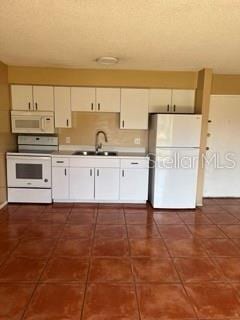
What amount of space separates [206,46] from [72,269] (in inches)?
114

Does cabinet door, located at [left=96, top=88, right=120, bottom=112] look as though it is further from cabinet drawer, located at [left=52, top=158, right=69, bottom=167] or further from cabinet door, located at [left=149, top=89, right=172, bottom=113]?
cabinet drawer, located at [left=52, top=158, right=69, bottom=167]

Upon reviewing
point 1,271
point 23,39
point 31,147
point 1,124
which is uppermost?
point 23,39

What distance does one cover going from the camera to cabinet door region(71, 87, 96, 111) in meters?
4.61

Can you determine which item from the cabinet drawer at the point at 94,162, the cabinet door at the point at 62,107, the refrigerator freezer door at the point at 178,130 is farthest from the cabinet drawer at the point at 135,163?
the cabinet door at the point at 62,107

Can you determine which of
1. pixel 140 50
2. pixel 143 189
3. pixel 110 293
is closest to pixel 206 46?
pixel 140 50

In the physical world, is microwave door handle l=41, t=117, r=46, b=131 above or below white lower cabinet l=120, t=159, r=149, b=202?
above

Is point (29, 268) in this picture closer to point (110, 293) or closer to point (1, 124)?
point (110, 293)

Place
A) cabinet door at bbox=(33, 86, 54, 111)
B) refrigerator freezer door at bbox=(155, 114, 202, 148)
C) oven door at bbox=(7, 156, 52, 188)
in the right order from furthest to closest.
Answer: cabinet door at bbox=(33, 86, 54, 111) → oven door at bbox=(7, 156, 52, 188) → refrigerator freezer door at bbox=(155, 114, 202, 148)

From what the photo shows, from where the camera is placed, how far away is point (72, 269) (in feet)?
8.48

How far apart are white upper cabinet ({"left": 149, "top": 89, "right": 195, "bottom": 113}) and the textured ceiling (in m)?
0.62

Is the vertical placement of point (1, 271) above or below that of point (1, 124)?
below

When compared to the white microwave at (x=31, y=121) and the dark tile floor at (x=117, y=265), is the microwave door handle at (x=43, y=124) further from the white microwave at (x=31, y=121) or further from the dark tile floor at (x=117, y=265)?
the dark tile floor at (x=117, y=265)

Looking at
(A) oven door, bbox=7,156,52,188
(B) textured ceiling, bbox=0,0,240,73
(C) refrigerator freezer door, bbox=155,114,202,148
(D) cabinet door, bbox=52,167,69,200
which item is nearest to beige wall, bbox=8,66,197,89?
(B) textured ceiling, bbox=0,0,240,73

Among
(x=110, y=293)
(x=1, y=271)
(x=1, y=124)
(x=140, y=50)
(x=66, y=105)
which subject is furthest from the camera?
(x=66, y=105)
